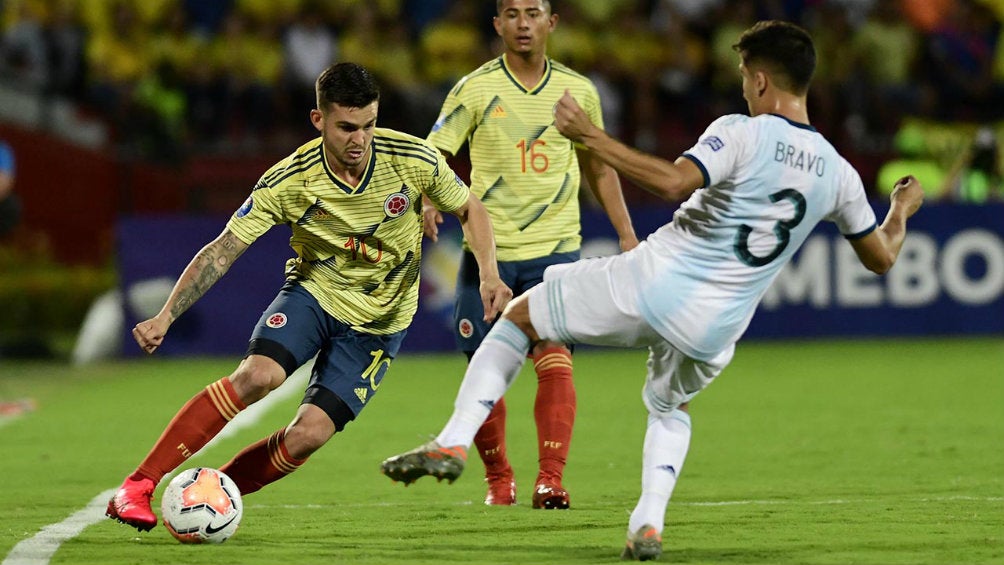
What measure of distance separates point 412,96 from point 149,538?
12.1m

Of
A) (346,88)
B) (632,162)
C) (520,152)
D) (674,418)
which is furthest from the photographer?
(520,152)

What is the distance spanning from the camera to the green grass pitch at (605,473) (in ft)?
19.0

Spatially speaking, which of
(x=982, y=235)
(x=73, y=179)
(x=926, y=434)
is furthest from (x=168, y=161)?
(x=926, y=434)

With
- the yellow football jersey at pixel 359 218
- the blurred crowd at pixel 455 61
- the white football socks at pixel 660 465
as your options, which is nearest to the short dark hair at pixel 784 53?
the white football socks at pixel 660 465

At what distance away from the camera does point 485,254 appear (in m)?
6.48

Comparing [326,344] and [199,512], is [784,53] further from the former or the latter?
[199,512]

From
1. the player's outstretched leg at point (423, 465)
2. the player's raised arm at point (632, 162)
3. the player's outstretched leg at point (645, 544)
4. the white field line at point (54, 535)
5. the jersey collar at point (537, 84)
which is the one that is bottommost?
the white field line at point (54, 535)

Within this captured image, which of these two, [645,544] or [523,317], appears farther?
[523,317]

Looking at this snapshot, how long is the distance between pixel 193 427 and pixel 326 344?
2.43ft

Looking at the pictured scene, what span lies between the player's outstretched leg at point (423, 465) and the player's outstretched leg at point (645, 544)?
0.66 m

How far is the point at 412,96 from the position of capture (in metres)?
17.9

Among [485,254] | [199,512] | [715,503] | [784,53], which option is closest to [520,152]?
[485,254]

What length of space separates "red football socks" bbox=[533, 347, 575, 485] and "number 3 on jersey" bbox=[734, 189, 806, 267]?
5.92 feet

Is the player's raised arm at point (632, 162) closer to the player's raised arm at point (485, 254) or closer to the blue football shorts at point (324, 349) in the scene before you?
the player's raised arm at point (485, 254)
